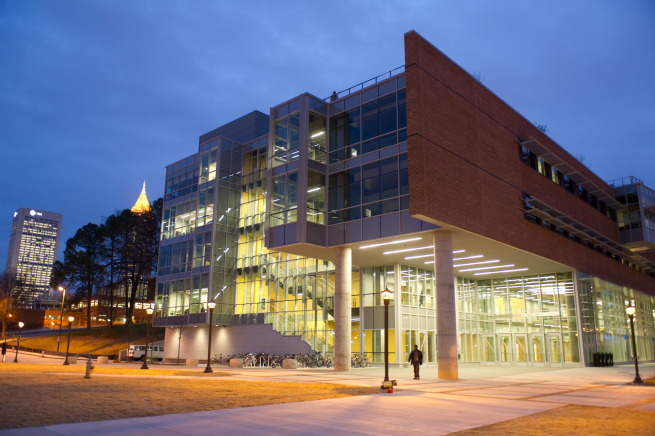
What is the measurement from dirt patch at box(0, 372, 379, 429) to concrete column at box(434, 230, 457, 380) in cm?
826

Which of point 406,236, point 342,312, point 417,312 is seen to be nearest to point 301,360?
point 342,312

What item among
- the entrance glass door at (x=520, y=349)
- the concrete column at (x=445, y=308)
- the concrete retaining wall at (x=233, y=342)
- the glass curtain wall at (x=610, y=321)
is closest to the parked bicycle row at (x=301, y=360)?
the concrete retaining wall at (x=233, y=342)

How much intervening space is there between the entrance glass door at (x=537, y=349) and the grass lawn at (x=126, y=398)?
2608cm

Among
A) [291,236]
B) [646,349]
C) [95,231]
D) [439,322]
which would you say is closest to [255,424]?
[439,322]

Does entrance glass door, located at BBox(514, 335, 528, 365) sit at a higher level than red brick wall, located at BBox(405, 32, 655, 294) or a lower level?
lower

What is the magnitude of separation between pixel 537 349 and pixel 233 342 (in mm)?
25320

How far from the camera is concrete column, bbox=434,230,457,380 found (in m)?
24.5

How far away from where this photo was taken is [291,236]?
30.5 metres

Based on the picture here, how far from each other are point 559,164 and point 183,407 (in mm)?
35053

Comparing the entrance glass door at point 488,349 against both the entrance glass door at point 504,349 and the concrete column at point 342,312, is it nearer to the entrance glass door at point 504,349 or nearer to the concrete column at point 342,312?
the entrance glass door at point 504,349

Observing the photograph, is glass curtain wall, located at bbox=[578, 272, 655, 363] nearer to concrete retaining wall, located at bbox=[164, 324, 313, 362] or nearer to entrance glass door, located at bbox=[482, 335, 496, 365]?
entrance glass door, located at bbox=[482, 335, 496, 365]

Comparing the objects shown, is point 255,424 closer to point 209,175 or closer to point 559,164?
point 559,164

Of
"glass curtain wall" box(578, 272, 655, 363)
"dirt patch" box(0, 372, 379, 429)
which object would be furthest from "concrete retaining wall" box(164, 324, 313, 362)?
"glass curtain wall" box(578, 272, 655, 363)

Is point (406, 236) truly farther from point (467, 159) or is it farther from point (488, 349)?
point (488, 349)
